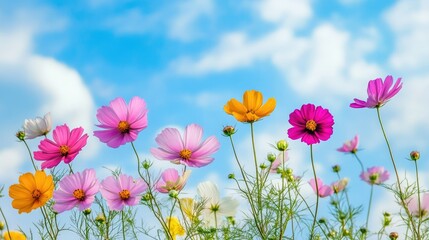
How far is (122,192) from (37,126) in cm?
39

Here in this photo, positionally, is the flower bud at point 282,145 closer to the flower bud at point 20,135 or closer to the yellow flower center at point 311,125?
the yellow flower center at point 311,125

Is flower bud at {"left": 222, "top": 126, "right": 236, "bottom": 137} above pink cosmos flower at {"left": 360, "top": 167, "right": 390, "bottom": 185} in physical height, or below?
below

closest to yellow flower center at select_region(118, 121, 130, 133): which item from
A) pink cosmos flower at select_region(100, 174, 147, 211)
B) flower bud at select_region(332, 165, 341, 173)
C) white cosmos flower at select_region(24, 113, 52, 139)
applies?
pink cosmos flower at select_region(100, 174, 147, 211)

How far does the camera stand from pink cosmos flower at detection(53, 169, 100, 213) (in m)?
1.59

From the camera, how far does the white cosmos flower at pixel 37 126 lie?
70.8 inches

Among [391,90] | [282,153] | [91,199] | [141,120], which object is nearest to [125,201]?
[91,199]

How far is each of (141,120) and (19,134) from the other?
0.53 metres

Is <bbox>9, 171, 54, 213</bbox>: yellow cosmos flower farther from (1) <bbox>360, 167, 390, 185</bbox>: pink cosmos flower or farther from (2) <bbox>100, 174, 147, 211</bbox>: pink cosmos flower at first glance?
(1) <bbox>360, 167, 390, 185</bbox>: pink cosmos flower

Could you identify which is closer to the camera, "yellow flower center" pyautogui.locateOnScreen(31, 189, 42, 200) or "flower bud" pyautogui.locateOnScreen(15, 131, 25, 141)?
"yellow flower center" pyautogui.locateOnScreen(31, 189, 42, 200)

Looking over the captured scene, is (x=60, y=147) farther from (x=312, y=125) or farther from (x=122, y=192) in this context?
(x=312, y=125)

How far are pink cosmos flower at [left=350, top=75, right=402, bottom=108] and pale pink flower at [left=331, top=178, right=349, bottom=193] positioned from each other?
1.00 meters

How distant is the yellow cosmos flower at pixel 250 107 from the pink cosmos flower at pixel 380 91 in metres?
0.24

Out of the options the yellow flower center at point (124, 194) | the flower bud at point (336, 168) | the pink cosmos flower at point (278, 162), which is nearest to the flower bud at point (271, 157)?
the pink cosmos flower at point (278, 162)

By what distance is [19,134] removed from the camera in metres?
1.88
